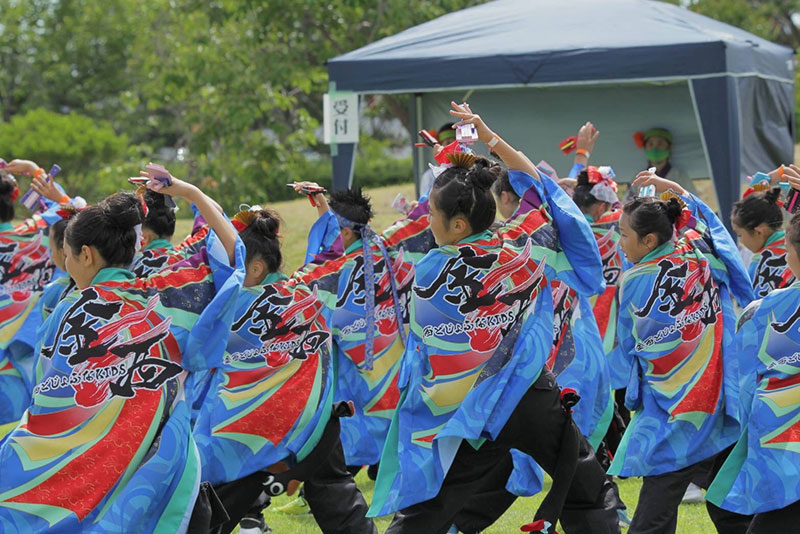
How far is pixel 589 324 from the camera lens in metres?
5.70

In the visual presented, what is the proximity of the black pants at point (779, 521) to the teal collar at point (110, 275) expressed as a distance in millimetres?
2228

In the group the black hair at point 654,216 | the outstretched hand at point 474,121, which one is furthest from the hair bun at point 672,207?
the outstretched hand at point 474,121

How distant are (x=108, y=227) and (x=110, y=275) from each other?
15 cm

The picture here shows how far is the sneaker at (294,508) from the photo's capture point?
609cm

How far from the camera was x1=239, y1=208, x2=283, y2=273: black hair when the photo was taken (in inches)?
187

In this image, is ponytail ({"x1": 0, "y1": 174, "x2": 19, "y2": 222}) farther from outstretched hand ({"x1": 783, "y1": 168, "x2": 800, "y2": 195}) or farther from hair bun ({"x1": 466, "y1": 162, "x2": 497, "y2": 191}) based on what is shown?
outstretched hand ({"x1": 783, "y1": 168, "x2": 800, "y2": 195})

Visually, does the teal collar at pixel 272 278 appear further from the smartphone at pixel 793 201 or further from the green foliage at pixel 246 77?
the green foliage at pixel 246 77

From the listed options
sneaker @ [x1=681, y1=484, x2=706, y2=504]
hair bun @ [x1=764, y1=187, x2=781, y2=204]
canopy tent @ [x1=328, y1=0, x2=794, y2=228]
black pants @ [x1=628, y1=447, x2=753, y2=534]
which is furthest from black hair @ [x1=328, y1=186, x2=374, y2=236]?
canopy tent @ [x1=328, y1=0, x2=794, y2=228]

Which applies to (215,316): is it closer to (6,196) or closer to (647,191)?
(647,191)

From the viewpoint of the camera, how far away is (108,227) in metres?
3.79

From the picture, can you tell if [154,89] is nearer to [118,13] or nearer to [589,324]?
[589,324]

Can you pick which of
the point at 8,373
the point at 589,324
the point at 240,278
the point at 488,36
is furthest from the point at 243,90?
the point at 240,278

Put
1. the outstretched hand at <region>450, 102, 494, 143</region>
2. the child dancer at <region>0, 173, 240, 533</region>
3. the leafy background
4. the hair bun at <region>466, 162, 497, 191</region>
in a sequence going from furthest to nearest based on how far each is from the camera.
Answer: the leafy background → the hair bun at <region>466, 162, 497, 191</region> → the outstretched hand at <region>450, 102, 494, 143</region> → the child dancer at <region>0, 173, 240, 533</region>

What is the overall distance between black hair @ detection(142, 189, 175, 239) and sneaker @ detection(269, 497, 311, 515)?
1.60m
